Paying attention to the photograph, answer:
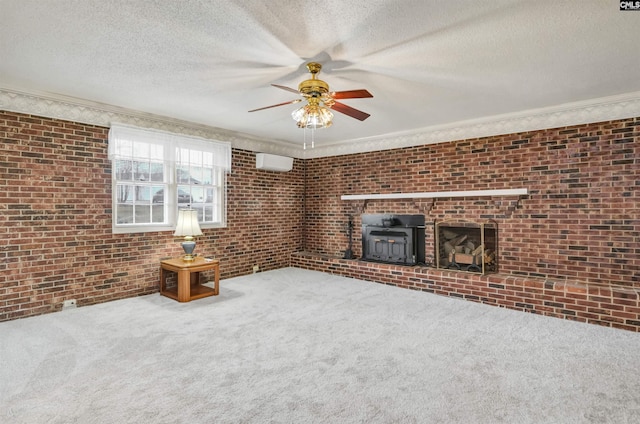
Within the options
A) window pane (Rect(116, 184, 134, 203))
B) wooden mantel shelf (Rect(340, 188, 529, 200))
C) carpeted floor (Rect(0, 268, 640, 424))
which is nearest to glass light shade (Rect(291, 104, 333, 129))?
carpeted floor (Rect(0, 268, 640, 424))

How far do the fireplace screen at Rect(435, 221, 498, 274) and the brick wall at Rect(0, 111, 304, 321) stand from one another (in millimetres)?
4022

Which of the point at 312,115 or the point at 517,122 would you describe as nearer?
the point at 312,115

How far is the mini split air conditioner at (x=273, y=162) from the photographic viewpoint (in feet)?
19.3

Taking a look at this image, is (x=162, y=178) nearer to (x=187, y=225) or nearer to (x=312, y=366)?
(x=187, y=225)

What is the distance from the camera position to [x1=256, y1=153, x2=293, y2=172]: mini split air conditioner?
19.3ft

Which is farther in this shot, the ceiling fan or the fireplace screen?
the fireplace screen

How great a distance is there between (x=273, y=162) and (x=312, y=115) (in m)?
3.17

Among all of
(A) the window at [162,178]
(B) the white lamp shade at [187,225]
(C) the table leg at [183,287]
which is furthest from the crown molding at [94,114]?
(C) the table leg at [183,287]

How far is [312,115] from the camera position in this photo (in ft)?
9.56

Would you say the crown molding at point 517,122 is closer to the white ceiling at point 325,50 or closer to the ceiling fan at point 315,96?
the white ceiling at point 325,50

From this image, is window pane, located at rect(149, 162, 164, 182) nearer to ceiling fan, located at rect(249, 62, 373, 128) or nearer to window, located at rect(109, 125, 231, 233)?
window, located at rect(109, 125, 231, 233)

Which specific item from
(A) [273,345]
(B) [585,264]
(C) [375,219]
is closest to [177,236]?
(A) [273,345]

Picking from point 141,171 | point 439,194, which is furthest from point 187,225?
point 439,194

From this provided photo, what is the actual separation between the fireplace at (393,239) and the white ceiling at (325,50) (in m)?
2.04
